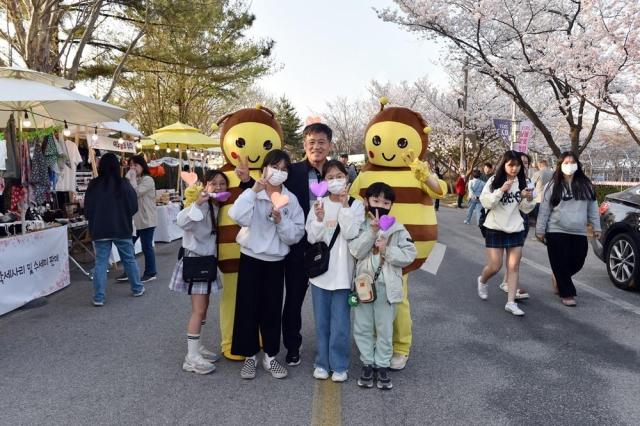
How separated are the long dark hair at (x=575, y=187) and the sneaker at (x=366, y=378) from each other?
3.19 metres

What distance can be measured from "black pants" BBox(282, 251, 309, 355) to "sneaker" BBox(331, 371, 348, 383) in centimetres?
43

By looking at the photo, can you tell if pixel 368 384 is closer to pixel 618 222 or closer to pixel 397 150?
pixel 397 150

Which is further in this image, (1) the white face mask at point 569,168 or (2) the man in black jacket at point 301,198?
(1) the white face mask at point 569,168

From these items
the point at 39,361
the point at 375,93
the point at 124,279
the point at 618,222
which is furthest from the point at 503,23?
the point at 375,93

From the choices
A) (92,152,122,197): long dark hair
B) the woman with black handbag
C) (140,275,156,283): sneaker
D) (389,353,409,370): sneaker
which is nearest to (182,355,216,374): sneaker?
the woman with black handbag

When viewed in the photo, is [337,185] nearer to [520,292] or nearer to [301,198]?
[301,198]

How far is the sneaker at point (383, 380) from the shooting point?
331 centimetres

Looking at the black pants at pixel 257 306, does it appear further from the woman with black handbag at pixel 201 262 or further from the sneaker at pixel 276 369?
the woman with black handbag at pixel 201 262

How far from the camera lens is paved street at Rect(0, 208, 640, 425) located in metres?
2.99

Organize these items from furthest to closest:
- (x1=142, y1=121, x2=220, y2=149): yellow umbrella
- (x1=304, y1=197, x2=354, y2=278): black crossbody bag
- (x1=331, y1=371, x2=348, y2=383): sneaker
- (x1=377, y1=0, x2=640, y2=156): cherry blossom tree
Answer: (x1=377, y1=0, x2=640, y2=156): cherry blossom tree < (x1=142, y1=121, x2=220, y2=149): yellow umbrella < (x1=331, y1=371, x2=348, y2=383): sneaker < (x1=304, y1=197, x2=354, y2=278): black crossbody bag

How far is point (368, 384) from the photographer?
11.0 ft

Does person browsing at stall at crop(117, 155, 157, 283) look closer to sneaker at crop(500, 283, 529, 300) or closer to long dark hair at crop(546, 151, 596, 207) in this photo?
sneaker at crop(500, 283, 529, 300)

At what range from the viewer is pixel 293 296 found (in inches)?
144

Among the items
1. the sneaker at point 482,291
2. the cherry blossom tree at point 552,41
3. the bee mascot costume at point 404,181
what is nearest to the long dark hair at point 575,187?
the sneaker at point 482,291
